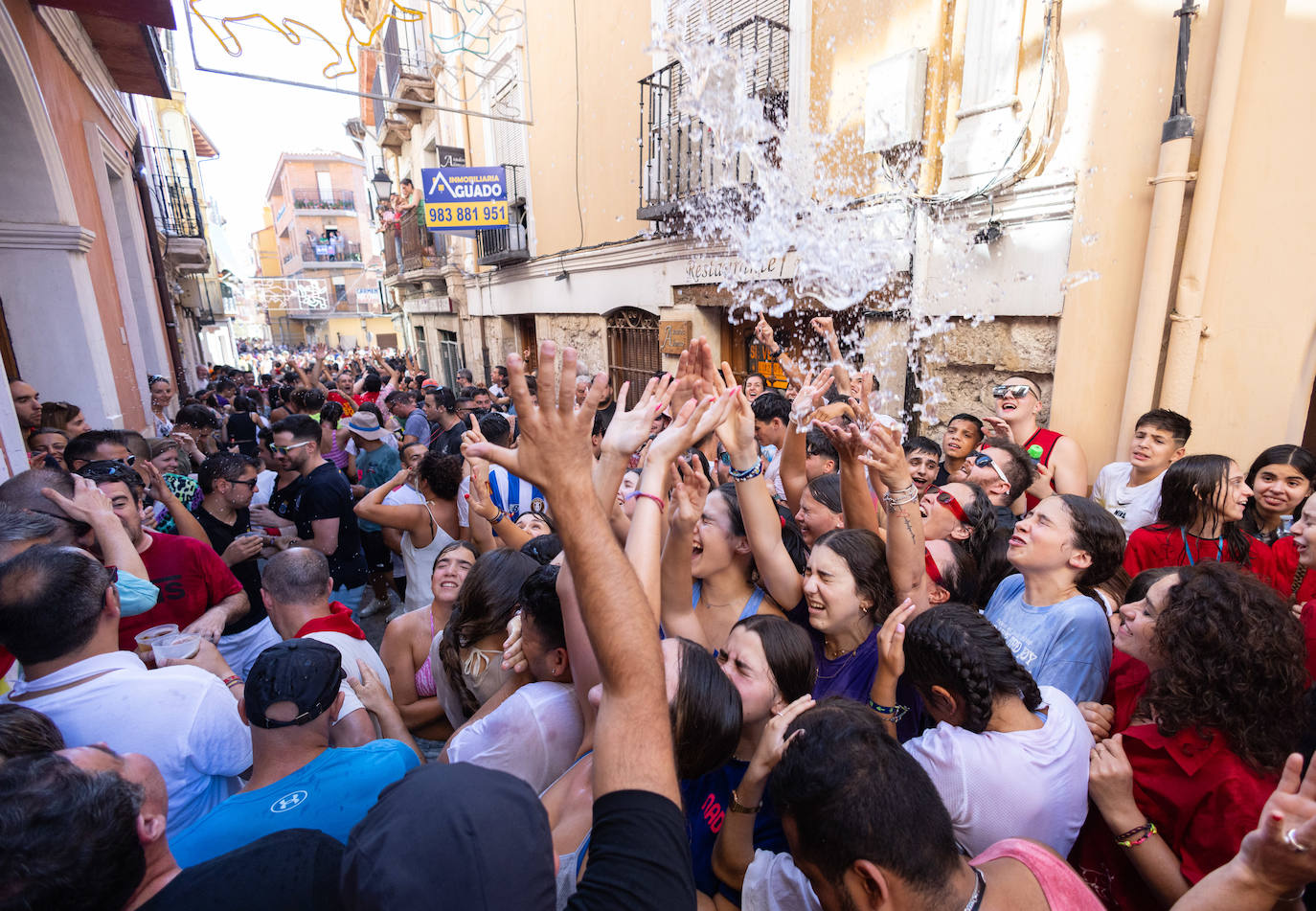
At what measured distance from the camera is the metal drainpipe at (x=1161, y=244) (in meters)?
3.35

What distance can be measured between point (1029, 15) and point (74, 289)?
6862 millimetres

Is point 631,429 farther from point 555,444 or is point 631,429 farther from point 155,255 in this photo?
point 155,255

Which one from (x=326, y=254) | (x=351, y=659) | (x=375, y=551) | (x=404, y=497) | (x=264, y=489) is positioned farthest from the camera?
(x=326, y=254)

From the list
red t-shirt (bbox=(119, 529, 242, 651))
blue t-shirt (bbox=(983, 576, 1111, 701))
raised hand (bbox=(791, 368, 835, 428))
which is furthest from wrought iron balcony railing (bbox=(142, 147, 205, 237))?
blue t-shirt (bbox=(983, 576, 1111, 701))

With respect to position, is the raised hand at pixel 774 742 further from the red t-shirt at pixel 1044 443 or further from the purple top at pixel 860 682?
the red t-shirt at pixel 1044 443

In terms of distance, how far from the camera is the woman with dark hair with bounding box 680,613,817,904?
1.57 metres

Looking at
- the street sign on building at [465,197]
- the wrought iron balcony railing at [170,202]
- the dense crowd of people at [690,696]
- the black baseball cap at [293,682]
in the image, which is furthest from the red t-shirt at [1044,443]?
the wrought iron balcony railing at [170,202]

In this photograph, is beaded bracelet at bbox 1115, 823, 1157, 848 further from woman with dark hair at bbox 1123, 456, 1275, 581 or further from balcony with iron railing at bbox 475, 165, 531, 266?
balcony with iron railing at bbox 475, 165, 531, 266

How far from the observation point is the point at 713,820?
1598 mm

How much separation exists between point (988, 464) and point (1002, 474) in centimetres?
8

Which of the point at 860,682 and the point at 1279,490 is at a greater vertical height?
the point at 1279,490

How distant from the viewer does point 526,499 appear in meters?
3.84

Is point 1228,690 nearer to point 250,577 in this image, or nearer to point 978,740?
point 978,740

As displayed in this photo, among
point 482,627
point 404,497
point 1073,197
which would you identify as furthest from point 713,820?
point 1073,197
